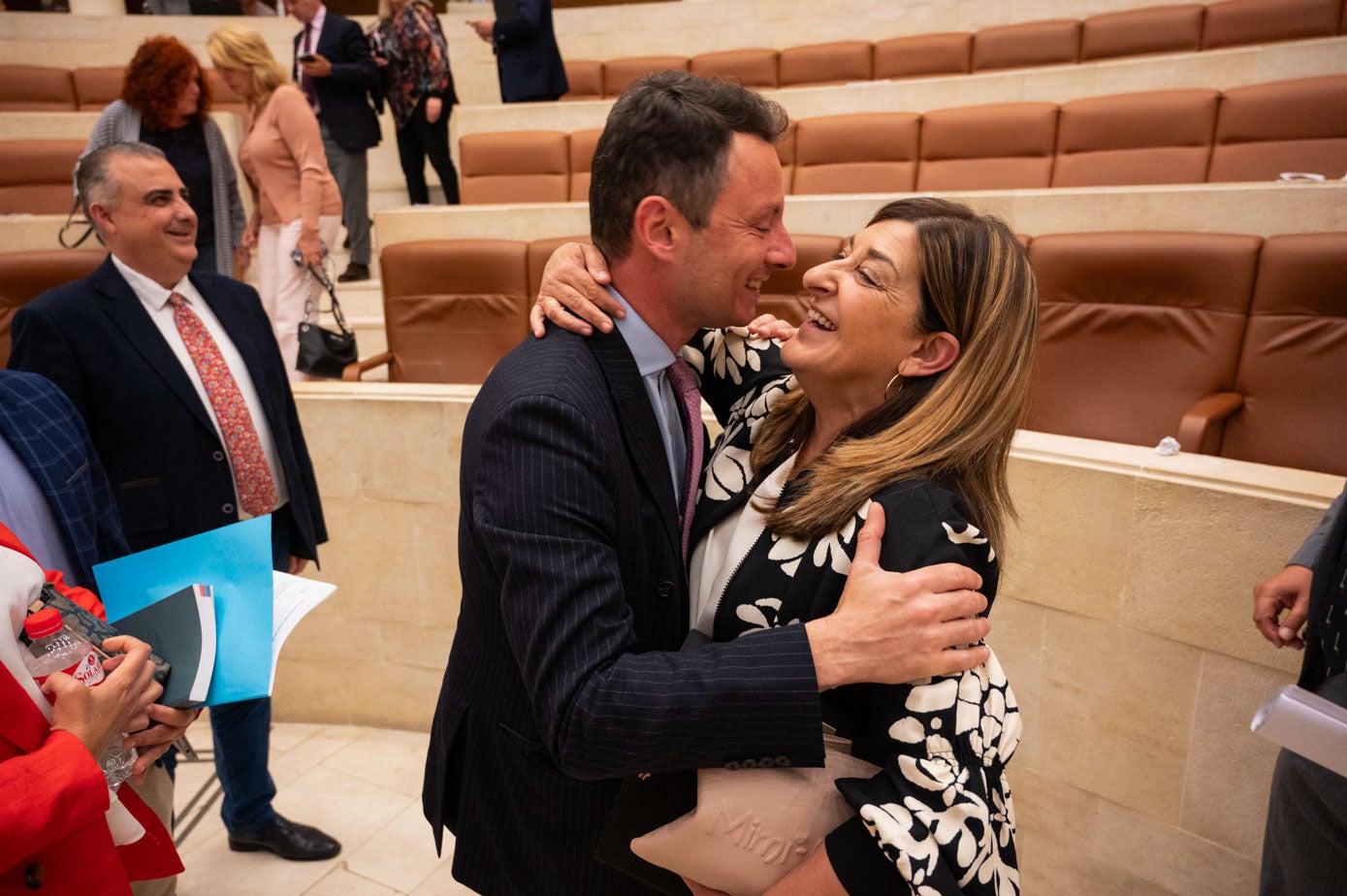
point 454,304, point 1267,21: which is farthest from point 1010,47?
point 454,304

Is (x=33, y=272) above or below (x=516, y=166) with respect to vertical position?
below

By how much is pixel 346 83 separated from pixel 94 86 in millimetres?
3421

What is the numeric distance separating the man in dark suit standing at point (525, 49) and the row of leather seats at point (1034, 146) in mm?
491

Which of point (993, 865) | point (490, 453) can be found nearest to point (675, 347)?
point (490, 453)

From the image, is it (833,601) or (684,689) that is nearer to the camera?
(684,689)

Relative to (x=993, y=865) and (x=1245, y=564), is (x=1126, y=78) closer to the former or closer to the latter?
(x=1245, y=564)

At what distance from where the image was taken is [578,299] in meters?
0.99

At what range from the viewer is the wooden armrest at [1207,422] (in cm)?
194

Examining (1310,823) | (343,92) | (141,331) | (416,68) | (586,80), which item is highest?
(586,80)

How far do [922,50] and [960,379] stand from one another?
5.45 m

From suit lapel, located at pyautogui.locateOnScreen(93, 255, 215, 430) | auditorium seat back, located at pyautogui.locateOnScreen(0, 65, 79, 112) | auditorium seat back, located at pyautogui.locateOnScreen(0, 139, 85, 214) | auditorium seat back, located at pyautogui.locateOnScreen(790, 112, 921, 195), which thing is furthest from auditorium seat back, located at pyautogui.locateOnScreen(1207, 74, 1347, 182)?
auditorium seat back, located at pyautogui.locateOnScreen(0, 65, 79, 112)

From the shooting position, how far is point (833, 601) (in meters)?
0.87

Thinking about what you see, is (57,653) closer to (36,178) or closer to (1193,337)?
(1193,337)

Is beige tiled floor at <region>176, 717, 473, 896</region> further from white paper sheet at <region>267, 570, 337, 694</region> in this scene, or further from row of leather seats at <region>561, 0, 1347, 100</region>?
row of leather seats at <region>561, 0, 1347, 100</region>
